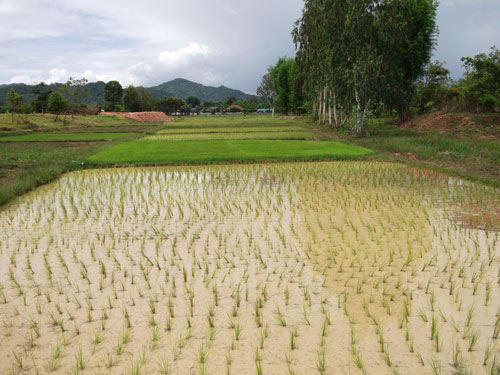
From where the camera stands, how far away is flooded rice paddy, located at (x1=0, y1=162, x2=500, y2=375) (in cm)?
294

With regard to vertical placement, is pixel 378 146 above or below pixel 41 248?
above

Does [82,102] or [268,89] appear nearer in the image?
[82,102]

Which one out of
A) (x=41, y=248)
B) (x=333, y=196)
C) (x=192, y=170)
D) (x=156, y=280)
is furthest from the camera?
(x=192, y=170)

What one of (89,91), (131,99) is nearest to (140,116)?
(131,99)

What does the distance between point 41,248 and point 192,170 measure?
6.55 metres

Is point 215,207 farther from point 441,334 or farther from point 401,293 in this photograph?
point 441,334

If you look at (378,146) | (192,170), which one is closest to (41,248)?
(192,170)

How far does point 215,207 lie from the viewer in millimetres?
7383

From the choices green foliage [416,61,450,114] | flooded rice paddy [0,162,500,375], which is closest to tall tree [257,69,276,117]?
green foliage [416,61,450,114]

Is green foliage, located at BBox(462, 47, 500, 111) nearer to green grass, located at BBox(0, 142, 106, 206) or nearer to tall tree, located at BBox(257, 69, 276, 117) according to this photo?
green grass, located at BBox(0, 142, 106, 206)

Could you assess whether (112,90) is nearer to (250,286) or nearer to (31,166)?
(31,166)

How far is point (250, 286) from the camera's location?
13.4 feet

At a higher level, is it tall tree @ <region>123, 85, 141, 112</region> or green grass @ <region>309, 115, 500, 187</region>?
tall tree @ <region>123, 85, 141, 112</region>

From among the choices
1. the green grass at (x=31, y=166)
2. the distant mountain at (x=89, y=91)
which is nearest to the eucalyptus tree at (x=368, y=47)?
the green grass at (x=31, y=166)
